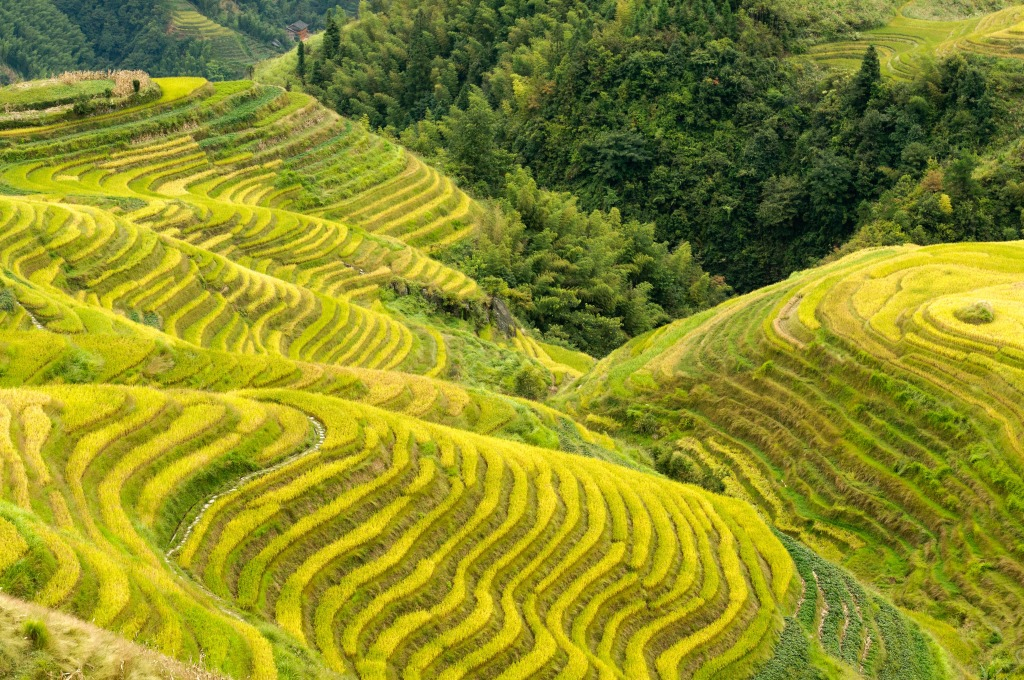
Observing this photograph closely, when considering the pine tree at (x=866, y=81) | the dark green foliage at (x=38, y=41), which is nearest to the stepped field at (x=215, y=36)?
the dark green foliage at (x=38, y=41)

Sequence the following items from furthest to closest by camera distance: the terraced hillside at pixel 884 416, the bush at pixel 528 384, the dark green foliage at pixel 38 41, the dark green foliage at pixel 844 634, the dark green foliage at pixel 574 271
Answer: the dark green foliage at pixel 38 41
the dark green foliage at pixel 574 271
the bush at pixel 528 384
the terraced hillside at pixel 884 416
the dark green foliage at pixel 844 634

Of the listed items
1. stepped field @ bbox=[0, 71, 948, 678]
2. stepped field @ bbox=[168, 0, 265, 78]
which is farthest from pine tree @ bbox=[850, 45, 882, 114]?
stepped field @ bbox=[168, 0, 265, 78]

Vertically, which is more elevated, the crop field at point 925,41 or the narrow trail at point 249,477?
the crop field at point 925,41

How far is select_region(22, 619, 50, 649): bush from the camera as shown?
5535mm

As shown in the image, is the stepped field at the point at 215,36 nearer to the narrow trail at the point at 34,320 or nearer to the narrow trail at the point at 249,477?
the narrow trail at the point at 34,320

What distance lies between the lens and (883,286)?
66.2ft

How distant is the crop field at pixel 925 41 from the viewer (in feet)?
128

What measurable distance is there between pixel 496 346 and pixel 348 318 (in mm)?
4595

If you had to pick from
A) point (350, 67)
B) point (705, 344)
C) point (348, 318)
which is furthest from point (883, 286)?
point (350, 67)

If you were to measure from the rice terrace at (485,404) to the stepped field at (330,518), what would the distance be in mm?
51

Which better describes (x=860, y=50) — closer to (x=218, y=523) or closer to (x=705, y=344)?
(x=705, y=344)

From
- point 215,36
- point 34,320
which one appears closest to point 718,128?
point 34,320

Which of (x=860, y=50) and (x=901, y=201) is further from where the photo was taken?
(x=860, y=50)

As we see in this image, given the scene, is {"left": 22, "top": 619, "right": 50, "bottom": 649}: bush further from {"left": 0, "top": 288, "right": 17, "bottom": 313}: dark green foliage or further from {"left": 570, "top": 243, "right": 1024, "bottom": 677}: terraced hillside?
{"left": 570, "top": 243, "right": 1024, "bottom": 677}: terraced hillside
